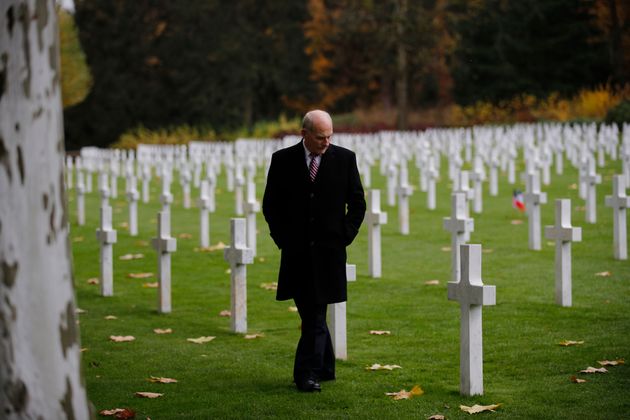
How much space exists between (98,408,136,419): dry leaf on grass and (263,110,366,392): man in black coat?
116cm

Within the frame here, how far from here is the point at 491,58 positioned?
5412cm

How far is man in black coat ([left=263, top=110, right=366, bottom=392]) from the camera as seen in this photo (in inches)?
280

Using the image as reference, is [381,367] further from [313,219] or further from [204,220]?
[204,220]

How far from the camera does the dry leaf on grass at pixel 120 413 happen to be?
6668 millimetres

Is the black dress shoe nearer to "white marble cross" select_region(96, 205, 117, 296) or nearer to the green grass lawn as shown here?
the green grass lawn

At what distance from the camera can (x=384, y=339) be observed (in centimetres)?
914

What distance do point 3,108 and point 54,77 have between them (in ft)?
0.85

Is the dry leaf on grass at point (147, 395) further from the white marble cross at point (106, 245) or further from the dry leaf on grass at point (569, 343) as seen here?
the white marble cross at point (106, 245)

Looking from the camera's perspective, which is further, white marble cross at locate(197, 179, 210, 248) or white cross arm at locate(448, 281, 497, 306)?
white marble cross at locate(197, 179, 210, 248)

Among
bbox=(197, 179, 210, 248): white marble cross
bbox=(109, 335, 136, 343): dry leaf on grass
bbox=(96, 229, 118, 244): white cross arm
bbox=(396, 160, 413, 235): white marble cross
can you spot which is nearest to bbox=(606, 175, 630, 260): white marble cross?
bbox=(396, 160, 413, 235): white marble cross

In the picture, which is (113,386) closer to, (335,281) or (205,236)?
(335,281)

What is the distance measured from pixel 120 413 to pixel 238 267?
265cm

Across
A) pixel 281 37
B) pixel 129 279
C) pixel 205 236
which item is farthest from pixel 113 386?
pixel 281 37

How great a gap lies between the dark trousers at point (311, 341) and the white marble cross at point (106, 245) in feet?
15.6
